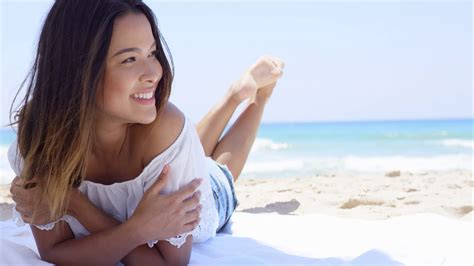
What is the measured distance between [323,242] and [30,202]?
134cm

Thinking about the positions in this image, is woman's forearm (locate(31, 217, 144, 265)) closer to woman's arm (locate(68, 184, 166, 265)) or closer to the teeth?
woman's arm (locate(68, 184, 166, 265))

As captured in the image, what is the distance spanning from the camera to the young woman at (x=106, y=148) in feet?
6.64

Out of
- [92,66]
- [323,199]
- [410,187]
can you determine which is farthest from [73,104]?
[410,187]

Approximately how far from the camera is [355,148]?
17.9m

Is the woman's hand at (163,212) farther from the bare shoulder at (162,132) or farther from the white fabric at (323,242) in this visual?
the white fabric at (323,242)

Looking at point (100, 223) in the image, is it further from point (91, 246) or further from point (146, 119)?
point (146, 119)

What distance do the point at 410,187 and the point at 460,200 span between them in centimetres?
79

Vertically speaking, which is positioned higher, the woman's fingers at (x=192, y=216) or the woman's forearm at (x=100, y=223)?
the woman's fingers at (x=192, y=216)

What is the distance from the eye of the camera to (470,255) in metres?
2.54

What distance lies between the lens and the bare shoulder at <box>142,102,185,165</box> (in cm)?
218

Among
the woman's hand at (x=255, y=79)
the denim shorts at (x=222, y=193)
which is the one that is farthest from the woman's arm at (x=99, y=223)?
the woman's hand at (x=255, y=79)

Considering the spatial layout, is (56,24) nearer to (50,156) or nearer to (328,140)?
(50,156)

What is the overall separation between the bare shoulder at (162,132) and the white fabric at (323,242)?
51 cm

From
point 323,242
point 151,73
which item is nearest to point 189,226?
point 151,73
